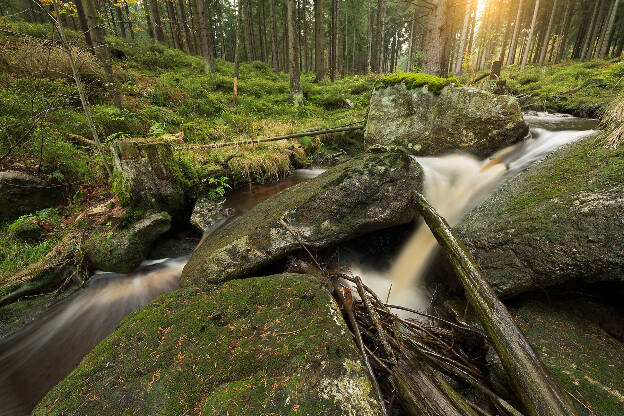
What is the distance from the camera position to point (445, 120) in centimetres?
593

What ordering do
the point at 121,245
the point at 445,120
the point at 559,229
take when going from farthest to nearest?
the point at 445,120, the point at 121,245, the point at 559,229

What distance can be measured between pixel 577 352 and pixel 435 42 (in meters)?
8.13

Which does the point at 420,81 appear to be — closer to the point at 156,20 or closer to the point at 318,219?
the point at 318,219

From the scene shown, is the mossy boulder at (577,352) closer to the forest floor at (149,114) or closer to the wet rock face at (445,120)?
the wet rock face at (445,120)

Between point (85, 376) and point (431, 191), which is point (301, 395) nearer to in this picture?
point (85, 376)

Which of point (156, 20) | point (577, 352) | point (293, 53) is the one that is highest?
point (156, 20)

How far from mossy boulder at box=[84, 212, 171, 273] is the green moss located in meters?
6.16

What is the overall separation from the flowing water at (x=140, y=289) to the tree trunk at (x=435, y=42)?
3507mm

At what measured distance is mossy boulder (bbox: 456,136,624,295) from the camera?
236 cm

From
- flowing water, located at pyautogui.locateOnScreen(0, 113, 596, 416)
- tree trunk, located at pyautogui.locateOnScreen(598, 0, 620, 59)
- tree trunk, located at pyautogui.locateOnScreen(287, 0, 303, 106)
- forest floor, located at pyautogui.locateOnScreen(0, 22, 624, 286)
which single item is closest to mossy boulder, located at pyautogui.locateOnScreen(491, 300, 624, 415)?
flowing water, located at pyautogui.locateOnScreen(0, 113, 596, 416)

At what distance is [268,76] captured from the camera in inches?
794

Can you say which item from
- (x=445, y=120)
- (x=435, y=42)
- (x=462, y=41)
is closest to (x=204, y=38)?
(x=435, y=42)

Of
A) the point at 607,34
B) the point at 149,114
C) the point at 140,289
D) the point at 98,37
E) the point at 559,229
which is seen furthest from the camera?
the point at 607,34

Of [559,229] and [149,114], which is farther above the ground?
[149,114]
